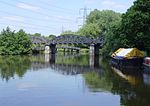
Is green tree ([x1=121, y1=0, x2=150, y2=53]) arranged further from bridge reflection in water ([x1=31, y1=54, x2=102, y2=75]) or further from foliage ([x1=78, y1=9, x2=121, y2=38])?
foliage ([x1=78, y1=9, x2=121, y2=38])

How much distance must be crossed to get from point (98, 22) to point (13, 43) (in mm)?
42520

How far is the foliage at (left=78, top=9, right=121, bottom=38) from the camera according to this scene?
152 m

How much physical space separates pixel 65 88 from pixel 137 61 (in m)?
28.5

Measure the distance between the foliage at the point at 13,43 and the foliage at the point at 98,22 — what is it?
28.7m

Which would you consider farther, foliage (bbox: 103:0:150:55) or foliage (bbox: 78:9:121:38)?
foliage (bbox: 78:9:121:38)

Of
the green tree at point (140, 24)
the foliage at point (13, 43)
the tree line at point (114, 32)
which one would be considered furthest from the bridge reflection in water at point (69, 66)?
the foliage at point (13, 43)

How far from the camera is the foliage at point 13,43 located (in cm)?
12838

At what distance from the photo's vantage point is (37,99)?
95.2 ft

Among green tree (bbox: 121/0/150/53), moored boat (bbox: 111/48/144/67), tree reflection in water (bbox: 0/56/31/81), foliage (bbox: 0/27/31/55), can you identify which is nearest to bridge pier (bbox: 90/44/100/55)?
foliage (bbox: 0/27/31/55)

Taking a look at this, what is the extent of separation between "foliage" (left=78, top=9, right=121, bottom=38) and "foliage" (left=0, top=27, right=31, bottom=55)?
28.7 meters

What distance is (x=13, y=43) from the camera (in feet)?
424

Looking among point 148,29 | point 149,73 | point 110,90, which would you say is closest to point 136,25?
point 148,29

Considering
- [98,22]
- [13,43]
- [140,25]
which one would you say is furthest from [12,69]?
[98,22]

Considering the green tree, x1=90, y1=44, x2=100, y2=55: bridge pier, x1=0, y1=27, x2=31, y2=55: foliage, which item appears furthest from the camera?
x1=90, y1=44, x2=100, y2=55: bridge pier
